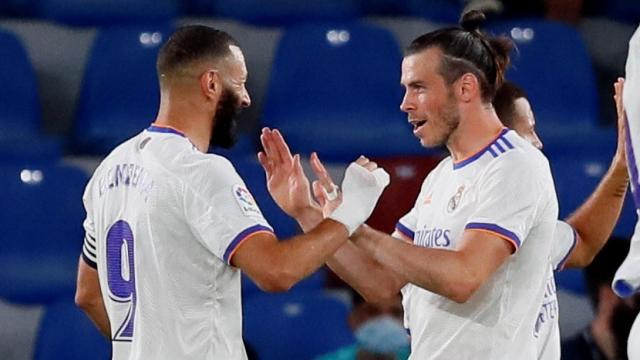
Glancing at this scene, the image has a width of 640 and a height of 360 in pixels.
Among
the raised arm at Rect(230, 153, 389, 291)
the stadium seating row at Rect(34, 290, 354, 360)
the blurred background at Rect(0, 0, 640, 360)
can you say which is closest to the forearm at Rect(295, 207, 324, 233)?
the raised arm at Rect(230, 153, 389, 291)

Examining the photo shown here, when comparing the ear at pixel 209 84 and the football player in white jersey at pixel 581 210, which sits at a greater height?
the ear at pixel 209 84

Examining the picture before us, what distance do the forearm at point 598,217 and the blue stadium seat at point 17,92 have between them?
2.63 metres

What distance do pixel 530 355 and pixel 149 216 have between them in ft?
3.37

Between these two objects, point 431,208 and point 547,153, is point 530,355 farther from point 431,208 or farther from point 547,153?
point 547,153

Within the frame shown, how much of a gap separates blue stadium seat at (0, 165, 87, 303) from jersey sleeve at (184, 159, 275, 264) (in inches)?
86.3

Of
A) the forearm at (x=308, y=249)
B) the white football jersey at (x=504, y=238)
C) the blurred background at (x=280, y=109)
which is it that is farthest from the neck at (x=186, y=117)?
the blurred background at (x=280, y=109)

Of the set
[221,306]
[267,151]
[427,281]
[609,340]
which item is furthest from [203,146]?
[609,340]

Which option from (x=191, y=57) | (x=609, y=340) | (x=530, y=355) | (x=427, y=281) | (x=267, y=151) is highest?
(x=191, y=57)

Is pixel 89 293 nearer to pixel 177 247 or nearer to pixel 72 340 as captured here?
pixel 177 247

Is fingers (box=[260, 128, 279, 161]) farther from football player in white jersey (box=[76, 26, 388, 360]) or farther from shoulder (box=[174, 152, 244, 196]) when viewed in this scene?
shoulder (box=[174, 152, 244, 196])

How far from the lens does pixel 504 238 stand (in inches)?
149

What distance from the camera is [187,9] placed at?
6973 millimetres

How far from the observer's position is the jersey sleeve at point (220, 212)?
3711 mm

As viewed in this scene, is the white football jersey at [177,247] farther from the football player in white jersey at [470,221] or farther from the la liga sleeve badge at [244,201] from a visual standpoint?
the football player in white jersey at [470,221]
